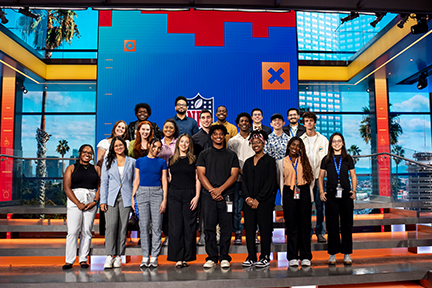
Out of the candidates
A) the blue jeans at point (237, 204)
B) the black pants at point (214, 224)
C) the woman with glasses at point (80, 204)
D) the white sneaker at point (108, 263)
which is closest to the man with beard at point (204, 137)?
A: the blue jeans at point (237, 204)

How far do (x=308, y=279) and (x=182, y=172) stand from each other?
188 cm

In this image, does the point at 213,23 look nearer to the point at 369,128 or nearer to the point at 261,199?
the point at 261,199

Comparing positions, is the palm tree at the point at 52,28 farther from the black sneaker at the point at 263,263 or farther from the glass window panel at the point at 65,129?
the black sneaker at the point at 263,263

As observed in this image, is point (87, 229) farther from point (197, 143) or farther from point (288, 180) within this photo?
point (288, 180)

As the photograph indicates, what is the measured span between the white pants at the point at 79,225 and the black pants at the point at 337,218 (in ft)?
9.77

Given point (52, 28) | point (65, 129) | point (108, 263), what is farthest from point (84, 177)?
point (65, 129)

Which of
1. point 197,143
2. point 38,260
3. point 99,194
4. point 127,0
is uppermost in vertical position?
point 127,0

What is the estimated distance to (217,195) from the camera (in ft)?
13.2

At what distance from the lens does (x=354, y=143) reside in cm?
1220

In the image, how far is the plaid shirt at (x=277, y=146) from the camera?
4.66 meters

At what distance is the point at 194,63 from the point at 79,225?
478 centimetres

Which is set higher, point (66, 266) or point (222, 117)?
point (222, 117)

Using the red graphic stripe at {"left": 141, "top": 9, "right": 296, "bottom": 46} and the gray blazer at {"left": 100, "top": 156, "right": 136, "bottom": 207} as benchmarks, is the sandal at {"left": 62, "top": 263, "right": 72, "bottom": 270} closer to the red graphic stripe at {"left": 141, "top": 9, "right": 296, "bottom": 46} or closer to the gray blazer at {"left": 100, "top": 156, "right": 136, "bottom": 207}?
the gray blazer at {"left": 100, "top": 156, "right": 136, "bottom": 207}

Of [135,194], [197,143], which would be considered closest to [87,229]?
[135,194]
